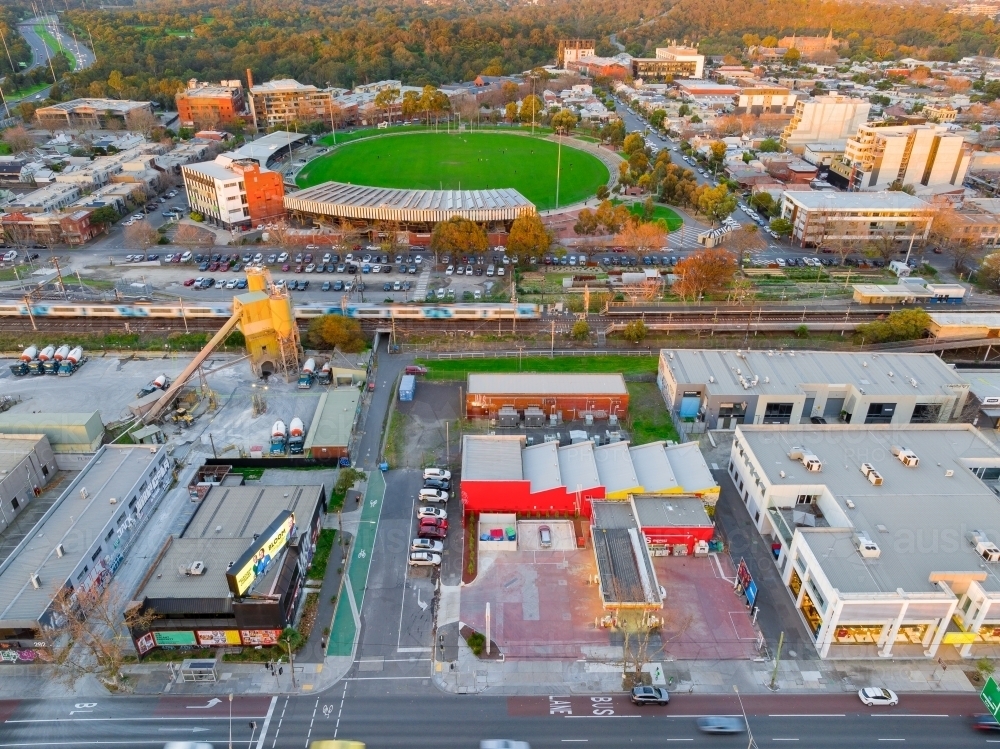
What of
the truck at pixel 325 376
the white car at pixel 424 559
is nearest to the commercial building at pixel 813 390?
the white car at pixel 424 559

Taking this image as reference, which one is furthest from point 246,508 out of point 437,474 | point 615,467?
point 615,467

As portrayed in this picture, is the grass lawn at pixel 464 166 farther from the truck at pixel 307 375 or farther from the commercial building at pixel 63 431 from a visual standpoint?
the commercial building at pixel 63 431

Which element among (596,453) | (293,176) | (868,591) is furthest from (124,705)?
(293,176)

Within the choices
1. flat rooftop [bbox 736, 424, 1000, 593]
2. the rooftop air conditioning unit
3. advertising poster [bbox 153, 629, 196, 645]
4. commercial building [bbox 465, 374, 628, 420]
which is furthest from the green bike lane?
the rooftop air conditioning unit

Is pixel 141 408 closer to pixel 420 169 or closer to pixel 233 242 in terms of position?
pixel 233 242

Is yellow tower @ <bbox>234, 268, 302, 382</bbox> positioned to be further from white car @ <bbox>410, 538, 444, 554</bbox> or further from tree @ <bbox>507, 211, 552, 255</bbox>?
tree @ <bbox>507, 211, 552, 255</bbox>

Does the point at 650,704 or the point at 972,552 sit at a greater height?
the point at 972,552
